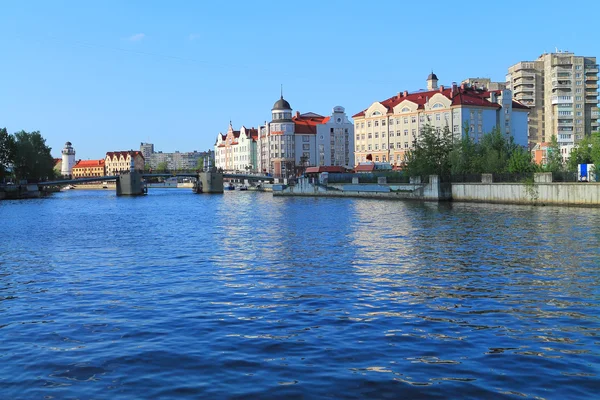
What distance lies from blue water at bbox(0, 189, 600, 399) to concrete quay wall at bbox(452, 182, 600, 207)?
29705 mm

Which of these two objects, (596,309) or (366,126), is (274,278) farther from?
(366,126)

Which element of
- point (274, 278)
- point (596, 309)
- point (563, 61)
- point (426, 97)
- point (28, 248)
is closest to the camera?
point (596, 309)

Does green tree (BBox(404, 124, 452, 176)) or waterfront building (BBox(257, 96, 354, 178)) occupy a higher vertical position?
waterfront building (BBox(257, 96, 354, 178))

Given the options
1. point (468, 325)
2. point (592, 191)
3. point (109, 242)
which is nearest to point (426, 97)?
point (592, 191)

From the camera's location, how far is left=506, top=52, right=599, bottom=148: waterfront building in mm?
168875

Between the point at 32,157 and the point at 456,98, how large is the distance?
321 ft

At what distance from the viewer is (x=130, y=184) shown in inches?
6033

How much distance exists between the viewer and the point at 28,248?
36.8 meters

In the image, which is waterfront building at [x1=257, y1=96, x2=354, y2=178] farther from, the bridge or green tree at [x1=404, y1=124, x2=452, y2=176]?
green tree at [x1=404, y1=124, x2=452, y2=176]

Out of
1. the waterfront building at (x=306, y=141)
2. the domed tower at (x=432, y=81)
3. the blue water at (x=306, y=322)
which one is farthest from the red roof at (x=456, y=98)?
the blue water at (x=306, y=322)

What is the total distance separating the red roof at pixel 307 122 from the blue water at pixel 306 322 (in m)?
146

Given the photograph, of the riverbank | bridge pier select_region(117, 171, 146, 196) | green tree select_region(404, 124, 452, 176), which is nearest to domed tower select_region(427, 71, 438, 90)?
the riverbank

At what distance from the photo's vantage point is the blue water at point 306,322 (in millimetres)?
11602

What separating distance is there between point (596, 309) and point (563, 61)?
172 m
